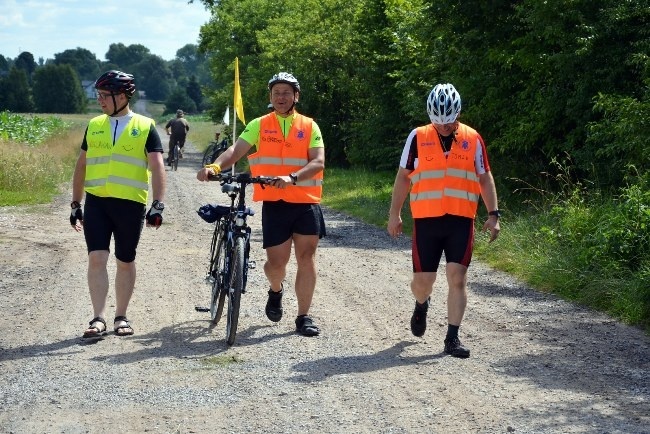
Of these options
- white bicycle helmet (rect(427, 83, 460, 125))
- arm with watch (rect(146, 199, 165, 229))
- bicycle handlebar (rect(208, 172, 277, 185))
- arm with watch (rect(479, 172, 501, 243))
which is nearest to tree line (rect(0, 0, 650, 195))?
arm with watch (rect(479, 172, 501, 243))

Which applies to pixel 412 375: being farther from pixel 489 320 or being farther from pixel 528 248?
pixel 528 248

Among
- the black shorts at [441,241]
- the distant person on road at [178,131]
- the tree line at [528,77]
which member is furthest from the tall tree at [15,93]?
the black shorts at [441,241]

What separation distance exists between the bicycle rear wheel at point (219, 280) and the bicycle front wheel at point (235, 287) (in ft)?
0.65

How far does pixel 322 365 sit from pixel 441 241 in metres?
1.32

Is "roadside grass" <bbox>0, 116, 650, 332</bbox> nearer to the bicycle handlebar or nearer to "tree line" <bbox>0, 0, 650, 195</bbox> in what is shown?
"tree line" <bbox>0, 0, 650, 195</bbox>

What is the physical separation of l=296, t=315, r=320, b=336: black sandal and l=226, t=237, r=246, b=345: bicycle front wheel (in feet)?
2.14

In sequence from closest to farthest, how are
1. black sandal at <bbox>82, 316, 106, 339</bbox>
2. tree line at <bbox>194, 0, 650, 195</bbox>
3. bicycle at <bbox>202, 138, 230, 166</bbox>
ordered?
black sandal at <bbox>82, 316, 106, 339</bbox> < tree line at <bbox>194, 0, 650, 195</bbox> < bicycle at <bbox>202, 138, 230, 166</bbox>

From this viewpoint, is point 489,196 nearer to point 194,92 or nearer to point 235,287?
point 235,287

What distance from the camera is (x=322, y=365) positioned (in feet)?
24.7

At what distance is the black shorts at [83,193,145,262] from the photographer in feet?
27.4

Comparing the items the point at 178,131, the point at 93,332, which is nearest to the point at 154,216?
the point at 93,332

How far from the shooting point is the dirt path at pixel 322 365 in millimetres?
6156

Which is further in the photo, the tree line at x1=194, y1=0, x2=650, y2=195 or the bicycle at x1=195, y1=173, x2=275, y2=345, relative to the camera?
the tree line at x1=194, y1=0, x2=650, y2=195

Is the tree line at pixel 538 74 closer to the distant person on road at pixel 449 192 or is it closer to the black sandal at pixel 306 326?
the distant person on road at pixel 449 192
